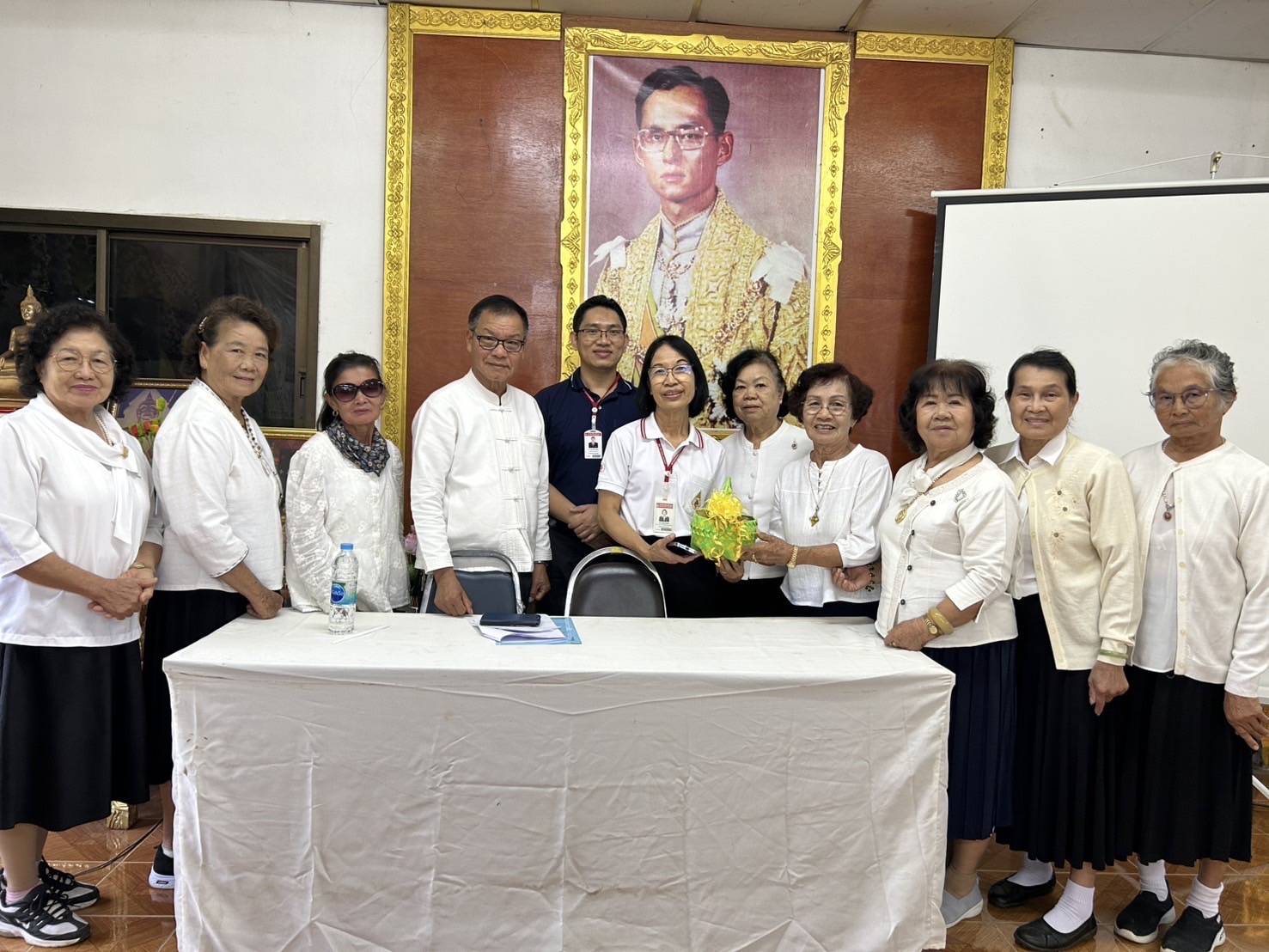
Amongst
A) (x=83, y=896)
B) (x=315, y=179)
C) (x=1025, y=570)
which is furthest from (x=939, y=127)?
(x=83, y=896)

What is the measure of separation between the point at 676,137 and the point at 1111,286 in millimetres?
2223

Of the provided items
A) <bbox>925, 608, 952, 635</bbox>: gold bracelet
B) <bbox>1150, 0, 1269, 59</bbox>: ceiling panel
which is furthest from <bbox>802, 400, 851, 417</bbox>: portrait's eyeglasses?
<bbox>1150, 0, 1269, 59</bbox>: ceiling panel

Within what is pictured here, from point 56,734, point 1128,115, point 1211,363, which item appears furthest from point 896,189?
point 56,734

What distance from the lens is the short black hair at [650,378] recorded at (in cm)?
330

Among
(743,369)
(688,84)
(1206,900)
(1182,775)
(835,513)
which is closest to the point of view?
(1182,775)

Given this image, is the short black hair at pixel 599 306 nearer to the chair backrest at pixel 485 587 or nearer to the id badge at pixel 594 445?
the id badge at pixel 594 445

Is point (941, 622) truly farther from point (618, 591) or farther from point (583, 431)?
point (583, 431)

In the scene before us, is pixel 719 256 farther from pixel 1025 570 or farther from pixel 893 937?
pixel 893 937

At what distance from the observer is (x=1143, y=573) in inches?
103

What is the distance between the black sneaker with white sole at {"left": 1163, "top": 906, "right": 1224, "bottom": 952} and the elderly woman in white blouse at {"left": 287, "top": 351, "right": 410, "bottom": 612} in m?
2.70

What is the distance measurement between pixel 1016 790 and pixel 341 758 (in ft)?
6.63

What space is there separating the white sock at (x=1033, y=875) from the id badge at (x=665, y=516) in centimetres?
163

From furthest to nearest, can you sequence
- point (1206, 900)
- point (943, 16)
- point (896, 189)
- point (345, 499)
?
point (896, 189)
point (943, 16)
point (345, 499)
point (1206, 900)

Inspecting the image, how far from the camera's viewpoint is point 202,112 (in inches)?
167
